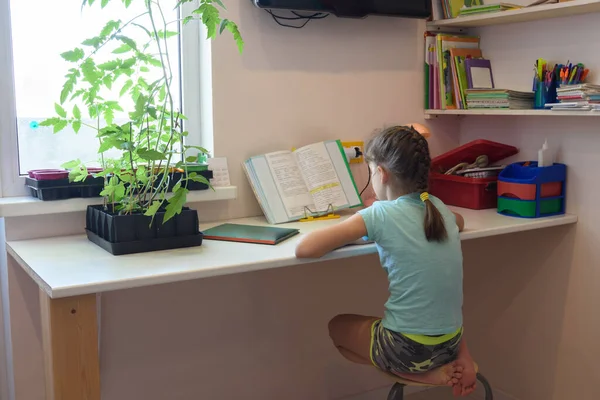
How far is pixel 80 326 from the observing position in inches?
61.1

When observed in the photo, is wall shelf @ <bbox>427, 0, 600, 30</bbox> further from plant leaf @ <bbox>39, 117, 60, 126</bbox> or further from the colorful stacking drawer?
plant leaf @ <bbox>39, 117, 60, 126</bbox>

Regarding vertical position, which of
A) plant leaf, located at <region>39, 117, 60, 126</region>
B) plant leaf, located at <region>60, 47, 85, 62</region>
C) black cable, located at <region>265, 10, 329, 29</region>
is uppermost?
black cable, located at <region>265, 10, 329, 29</region>

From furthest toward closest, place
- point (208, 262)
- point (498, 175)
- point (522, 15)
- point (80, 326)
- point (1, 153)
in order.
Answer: point (498, 175)
point (522, 15)
point (1, 153)
point (208, 262)
point (80, 326)

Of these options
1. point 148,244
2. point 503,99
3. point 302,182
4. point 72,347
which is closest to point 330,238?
point 148,244

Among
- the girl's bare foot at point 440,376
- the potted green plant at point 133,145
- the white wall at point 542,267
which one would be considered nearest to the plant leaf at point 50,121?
the potted green plant at point 133,145

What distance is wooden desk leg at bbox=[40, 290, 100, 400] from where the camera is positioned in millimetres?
1526

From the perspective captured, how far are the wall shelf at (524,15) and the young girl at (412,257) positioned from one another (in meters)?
0.75

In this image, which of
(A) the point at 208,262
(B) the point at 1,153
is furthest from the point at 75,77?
(A) the point at 208,262

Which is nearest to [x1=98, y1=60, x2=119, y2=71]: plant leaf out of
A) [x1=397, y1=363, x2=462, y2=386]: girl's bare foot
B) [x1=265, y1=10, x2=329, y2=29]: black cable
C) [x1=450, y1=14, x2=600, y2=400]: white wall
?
[x1=265, y1=10, x2=329, y2=29]: black cable

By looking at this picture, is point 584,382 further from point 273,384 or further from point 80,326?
point 80,326

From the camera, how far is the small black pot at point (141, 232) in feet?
5.88

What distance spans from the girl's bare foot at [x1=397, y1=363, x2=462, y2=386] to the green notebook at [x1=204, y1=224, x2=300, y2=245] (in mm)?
518

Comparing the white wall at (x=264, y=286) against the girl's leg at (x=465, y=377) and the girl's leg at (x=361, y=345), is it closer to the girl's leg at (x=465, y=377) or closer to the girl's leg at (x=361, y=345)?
the girl's leg at (x=361, y=345)

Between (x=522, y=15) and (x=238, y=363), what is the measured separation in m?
1.57
